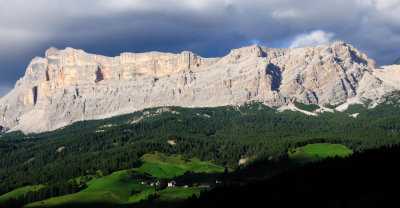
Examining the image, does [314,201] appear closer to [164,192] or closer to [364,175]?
[364,175]

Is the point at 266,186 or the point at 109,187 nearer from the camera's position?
the point at 266,186

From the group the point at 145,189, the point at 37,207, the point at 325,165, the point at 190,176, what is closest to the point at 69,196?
the point at 37,207

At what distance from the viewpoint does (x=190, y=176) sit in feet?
647

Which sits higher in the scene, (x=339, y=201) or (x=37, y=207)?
(x=339, y=201)

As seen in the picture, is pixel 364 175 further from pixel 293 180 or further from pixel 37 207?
pixel 37 207

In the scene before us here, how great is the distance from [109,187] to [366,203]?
119139 mm

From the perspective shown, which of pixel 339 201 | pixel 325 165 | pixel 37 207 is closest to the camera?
pixel 339 201

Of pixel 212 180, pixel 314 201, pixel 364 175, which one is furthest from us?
pixel 212 180

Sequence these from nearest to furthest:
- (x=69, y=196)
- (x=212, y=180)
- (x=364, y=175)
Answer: (x=364, y=175)
(x=69, y=196)
(x=212, y=180)

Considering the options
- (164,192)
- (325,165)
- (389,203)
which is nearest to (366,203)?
(389,203)

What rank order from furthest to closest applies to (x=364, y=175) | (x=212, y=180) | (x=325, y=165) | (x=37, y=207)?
(x=212, y=180) → (x=37, y=207) → (x=325, y=165) → (x=364, y=175)

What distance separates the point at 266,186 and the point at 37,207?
92982mm

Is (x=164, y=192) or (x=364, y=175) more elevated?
(x=364, y=175)

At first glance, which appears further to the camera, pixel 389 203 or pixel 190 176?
pixel 190 176
